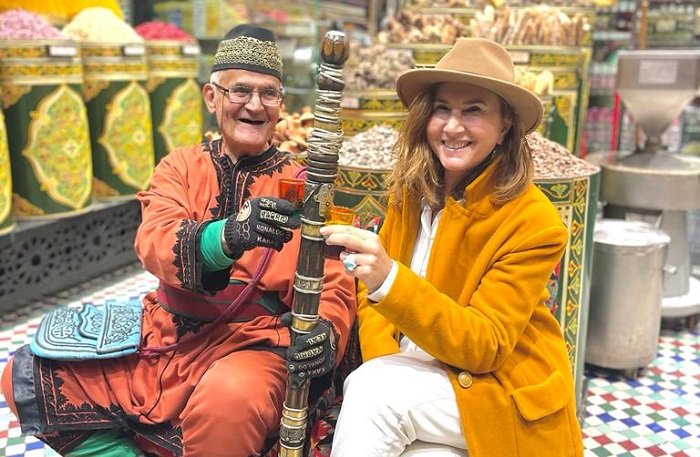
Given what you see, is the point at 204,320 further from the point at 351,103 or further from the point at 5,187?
the point at 5,187

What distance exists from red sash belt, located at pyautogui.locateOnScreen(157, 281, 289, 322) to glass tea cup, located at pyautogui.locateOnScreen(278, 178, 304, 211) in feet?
1.20

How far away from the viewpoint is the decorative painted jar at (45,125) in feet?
10.4

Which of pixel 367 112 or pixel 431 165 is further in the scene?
pixel 367 112

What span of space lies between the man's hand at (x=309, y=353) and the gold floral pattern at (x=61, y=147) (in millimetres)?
2439

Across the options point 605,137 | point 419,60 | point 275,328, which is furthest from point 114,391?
point 605,137

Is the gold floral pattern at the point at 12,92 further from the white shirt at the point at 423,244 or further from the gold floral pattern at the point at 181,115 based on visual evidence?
the white shirt at the point at 423,244

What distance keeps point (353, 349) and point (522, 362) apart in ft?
1.81

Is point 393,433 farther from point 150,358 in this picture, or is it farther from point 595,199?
point 595,199

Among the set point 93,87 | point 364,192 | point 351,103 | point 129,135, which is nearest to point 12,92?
point 93,87

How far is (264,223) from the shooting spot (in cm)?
135

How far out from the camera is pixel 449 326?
128cm

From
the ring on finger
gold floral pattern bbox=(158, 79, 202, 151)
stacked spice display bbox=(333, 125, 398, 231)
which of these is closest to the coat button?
the ring on finger

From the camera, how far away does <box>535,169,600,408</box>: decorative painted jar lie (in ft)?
6.78

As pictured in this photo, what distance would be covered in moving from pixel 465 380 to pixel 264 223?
524mm
